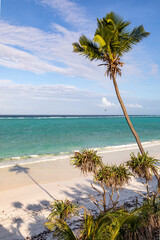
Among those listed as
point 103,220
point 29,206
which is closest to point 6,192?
point 29,206

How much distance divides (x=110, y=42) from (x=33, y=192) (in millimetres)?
12161

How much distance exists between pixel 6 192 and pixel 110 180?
9634mm

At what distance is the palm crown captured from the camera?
10195mm

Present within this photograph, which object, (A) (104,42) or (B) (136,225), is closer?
(B) (136,225)

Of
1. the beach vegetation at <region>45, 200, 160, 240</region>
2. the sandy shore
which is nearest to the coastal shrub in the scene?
the beach vegetation at <region>45, 200, 160, 240</region>

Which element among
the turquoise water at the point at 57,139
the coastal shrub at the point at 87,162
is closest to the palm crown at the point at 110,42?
the coastal shrub at the point at 87,162

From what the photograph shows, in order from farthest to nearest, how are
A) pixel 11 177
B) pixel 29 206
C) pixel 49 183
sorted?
pixel 11 177
pixel 49 183
pixel 29 206

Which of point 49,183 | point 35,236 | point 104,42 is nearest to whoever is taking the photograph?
point 35,236

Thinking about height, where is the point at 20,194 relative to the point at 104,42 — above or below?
below

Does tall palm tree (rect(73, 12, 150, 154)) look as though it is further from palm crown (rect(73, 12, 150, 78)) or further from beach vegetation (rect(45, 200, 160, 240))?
beach vegetation (rect(45, 200, 160, 240))

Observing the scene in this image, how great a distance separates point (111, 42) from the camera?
34.2ft

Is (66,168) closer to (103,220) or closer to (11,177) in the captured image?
(11,177)

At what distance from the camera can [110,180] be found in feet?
30.0

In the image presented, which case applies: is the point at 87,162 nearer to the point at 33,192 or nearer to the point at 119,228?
the point at 119,228
